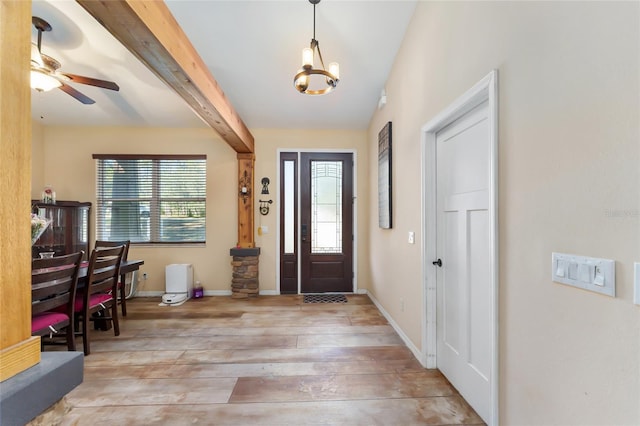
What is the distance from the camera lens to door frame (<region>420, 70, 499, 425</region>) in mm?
1467

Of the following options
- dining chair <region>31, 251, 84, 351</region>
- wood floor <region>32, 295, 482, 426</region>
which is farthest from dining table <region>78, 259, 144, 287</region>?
wood floor <region>32, 295, 482, 426</region>

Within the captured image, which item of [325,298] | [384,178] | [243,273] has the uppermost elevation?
[384,178]

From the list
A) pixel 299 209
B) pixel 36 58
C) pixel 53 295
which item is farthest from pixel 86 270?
pixel 299 209

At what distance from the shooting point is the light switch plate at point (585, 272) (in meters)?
0.94

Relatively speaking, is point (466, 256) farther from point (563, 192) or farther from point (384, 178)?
point (384, 178)

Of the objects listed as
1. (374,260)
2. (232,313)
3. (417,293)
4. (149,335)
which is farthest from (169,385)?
(374,260)

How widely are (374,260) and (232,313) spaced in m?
2.17

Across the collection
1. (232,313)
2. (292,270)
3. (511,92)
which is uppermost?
(511,92)

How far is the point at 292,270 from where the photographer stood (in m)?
4.57

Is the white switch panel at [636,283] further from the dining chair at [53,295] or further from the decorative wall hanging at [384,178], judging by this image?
the dining chair at [53,295]

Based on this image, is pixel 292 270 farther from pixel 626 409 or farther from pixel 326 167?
pixel 626 409

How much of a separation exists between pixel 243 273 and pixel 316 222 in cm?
145

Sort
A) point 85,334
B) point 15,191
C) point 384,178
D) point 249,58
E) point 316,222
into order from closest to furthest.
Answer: point 15,191, point 85,334, point 249,58, point 384,178, point 316,222

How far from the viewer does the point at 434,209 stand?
2.31 meters
